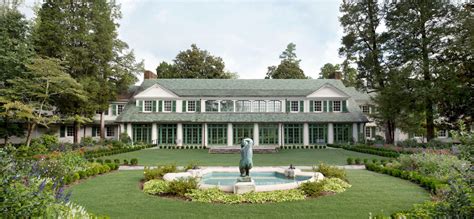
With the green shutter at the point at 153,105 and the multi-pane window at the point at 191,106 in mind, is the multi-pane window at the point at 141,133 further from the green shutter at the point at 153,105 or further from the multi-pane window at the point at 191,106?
the multi-pane window at the point at 191,106

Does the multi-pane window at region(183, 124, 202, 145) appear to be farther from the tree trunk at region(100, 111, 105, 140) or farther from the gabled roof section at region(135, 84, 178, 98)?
the tree trunk at region(100, 111, 105, 140)

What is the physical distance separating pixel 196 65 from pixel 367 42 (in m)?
26.6

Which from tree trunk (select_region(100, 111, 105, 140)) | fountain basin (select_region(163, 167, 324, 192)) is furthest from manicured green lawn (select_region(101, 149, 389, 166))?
tree trunk (select_region(100, 111, 105, 140))

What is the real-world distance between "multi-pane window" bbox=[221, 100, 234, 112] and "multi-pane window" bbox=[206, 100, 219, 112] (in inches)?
26.4

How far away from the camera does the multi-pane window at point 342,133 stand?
106ft

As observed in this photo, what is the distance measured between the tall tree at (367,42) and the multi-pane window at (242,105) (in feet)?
38.3

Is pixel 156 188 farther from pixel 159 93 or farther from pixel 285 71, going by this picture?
pixel 285 71

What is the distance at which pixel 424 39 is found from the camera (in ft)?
81.1

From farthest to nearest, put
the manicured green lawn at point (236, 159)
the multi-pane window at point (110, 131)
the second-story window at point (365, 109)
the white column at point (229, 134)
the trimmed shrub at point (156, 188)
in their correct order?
the second-story window at point (365, 109), the multi-pane window at point (110, 131), the white column at point (229, 134), the manicured green lawn at point (236, 159), the trimmed shrub at point (156, 188)

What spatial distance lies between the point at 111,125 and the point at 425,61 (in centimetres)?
3314

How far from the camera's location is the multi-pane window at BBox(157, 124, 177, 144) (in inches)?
1261

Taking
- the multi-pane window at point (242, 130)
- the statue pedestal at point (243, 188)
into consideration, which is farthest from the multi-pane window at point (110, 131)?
the statue pedestal at point (243, 188)

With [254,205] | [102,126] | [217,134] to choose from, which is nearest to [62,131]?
[102,126]

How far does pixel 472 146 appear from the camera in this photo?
5.54m
